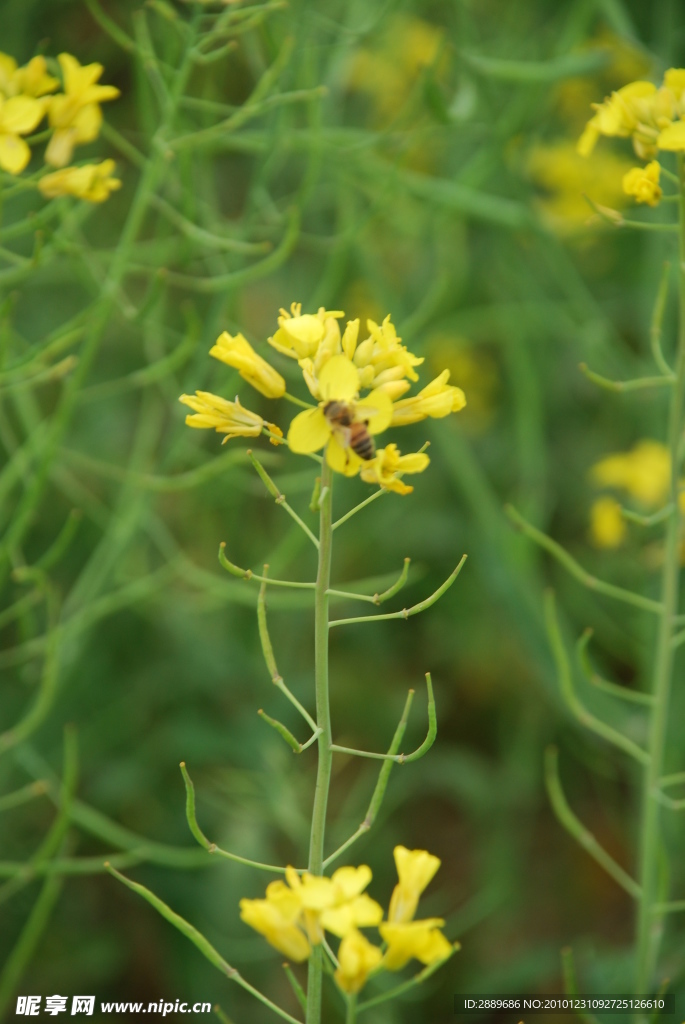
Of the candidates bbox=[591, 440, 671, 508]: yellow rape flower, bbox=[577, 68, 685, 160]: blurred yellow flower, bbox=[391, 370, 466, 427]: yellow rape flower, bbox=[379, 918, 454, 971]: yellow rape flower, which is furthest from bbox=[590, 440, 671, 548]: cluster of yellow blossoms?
bbox=[379, 918, 454, 971]: yellow rape flower

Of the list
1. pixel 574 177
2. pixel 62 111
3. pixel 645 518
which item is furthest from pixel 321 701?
pixel 574 177

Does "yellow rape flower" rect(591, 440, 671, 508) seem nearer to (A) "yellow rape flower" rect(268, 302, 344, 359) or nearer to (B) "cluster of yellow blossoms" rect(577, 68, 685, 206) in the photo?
(B) "cluster of yellow blossoms" rect(577, 68, 685, 206)

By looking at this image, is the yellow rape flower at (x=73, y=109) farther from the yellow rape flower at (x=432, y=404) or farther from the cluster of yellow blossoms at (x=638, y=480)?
the cluster of yellow blossoms at (x=638, y=480)

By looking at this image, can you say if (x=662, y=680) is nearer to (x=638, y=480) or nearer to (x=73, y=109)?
(x=638, y=480)

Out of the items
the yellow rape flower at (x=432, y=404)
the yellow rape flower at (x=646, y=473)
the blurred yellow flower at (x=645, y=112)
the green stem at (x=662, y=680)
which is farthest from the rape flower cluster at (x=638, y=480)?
the yellow rape flower at (x=432, y=404)

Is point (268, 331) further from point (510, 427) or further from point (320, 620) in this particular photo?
point (320, 620)

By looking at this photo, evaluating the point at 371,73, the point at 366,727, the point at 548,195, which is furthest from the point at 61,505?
the point at 548,195
